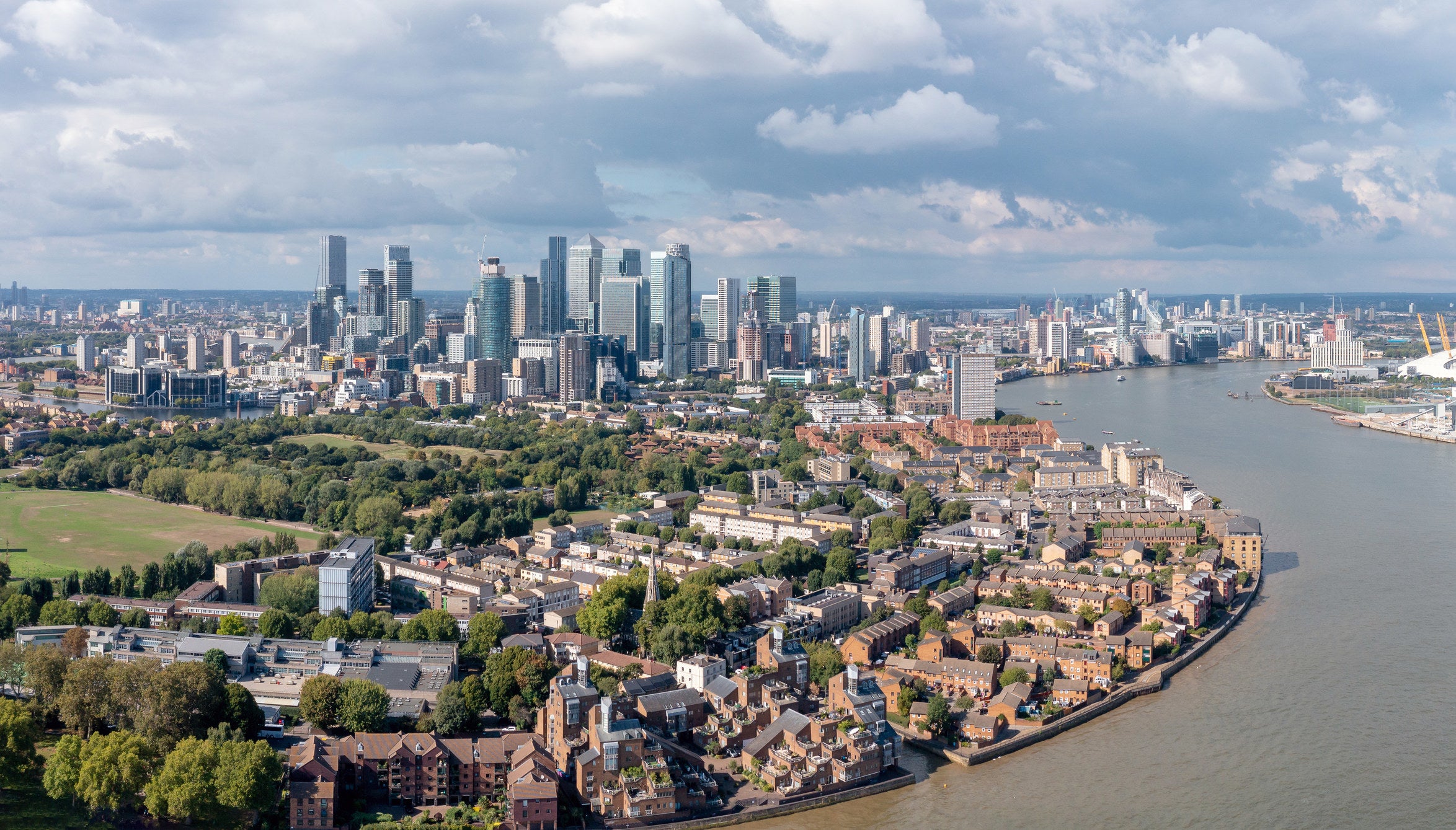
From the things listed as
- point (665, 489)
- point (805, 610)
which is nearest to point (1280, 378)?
point (665, 489)

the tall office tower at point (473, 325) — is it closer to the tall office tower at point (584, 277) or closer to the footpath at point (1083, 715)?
the tall office tower at point (584, 277)

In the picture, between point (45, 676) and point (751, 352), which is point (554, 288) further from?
point (45, 676)

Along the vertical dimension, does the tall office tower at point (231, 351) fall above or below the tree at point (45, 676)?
above

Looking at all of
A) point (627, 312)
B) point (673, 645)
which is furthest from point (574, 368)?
point (673, 645)

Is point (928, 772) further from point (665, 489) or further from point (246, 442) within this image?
point (246, 442)

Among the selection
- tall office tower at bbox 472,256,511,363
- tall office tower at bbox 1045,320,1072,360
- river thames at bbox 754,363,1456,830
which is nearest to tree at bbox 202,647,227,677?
river thames at bbox 754,363,1456,830

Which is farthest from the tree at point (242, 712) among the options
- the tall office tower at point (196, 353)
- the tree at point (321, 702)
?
the tall office tower at point (196, 353)
